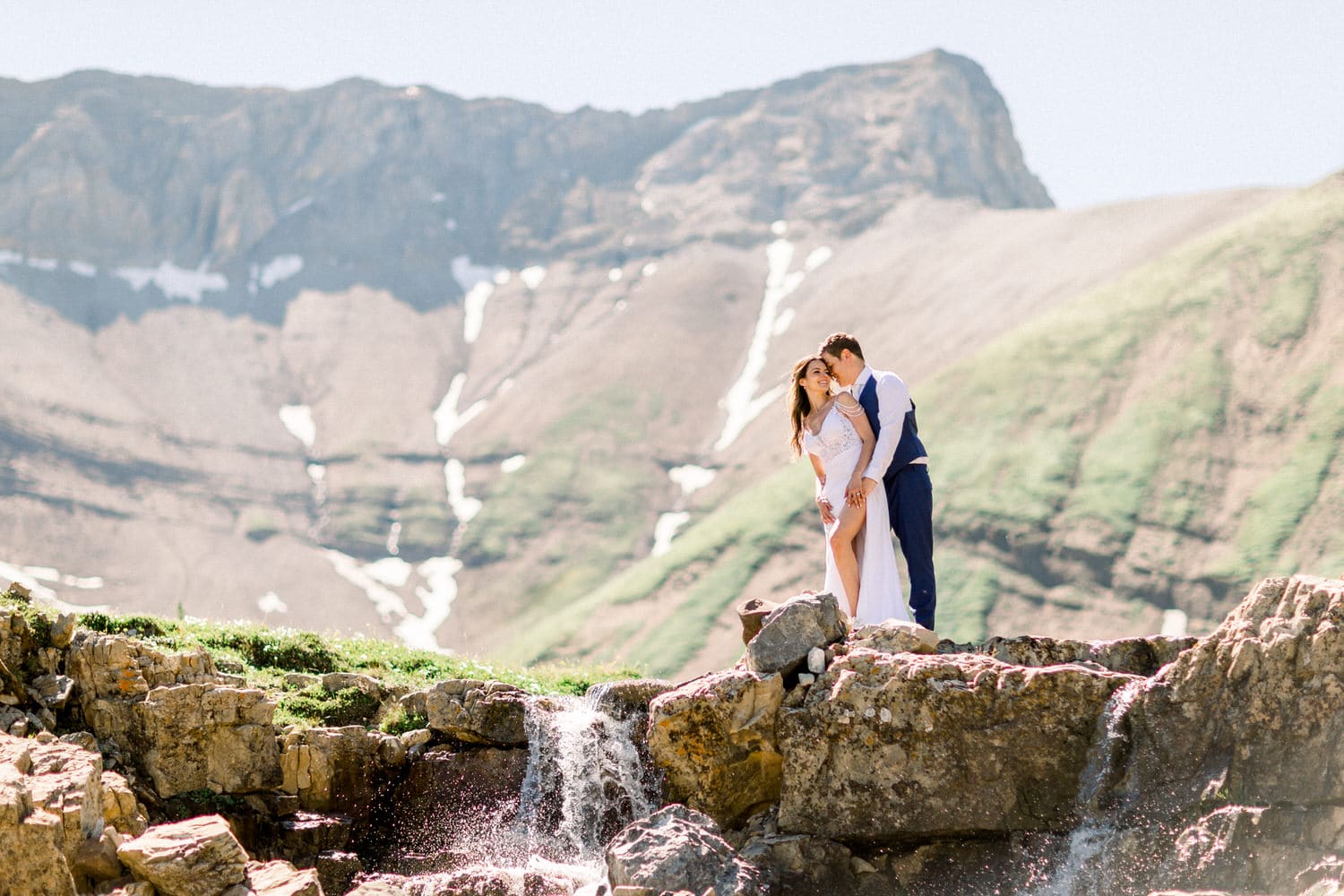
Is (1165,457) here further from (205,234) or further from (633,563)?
(205,234)

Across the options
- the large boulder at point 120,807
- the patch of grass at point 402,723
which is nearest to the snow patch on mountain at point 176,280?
the patch of grass at point 402,723

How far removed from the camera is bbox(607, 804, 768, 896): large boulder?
10.0m

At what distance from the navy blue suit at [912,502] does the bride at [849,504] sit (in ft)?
0.44

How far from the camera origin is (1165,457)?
77.2 m

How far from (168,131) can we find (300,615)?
101 meters

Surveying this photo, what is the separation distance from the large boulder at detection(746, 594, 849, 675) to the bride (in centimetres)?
108

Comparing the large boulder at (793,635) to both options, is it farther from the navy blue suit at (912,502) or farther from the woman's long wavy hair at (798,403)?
→ the woman's long wavy hair at (798,403)

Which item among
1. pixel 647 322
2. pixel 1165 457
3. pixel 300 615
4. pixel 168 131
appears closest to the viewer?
pixel 1165 457

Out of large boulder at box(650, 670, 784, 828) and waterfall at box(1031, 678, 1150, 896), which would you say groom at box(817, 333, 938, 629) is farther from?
waterfall at box(1031, 678, 1150, 896)

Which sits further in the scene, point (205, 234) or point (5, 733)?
point (205, 234)

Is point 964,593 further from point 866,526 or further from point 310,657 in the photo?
point 866,526

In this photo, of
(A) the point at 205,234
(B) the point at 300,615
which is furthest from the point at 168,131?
(B) the point at 300,615

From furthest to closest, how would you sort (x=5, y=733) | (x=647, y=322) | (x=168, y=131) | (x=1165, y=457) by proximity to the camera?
(x=168, y=131) < (x=647, y=322) < (x=1165, y=457) < (x=5, y=733)

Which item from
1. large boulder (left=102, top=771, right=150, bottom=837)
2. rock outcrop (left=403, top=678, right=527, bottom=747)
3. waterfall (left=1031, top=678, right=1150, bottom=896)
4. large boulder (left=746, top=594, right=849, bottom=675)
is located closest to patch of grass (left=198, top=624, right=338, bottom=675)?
rock outcrop (left=403, top=678, right=527, bottom=747)
